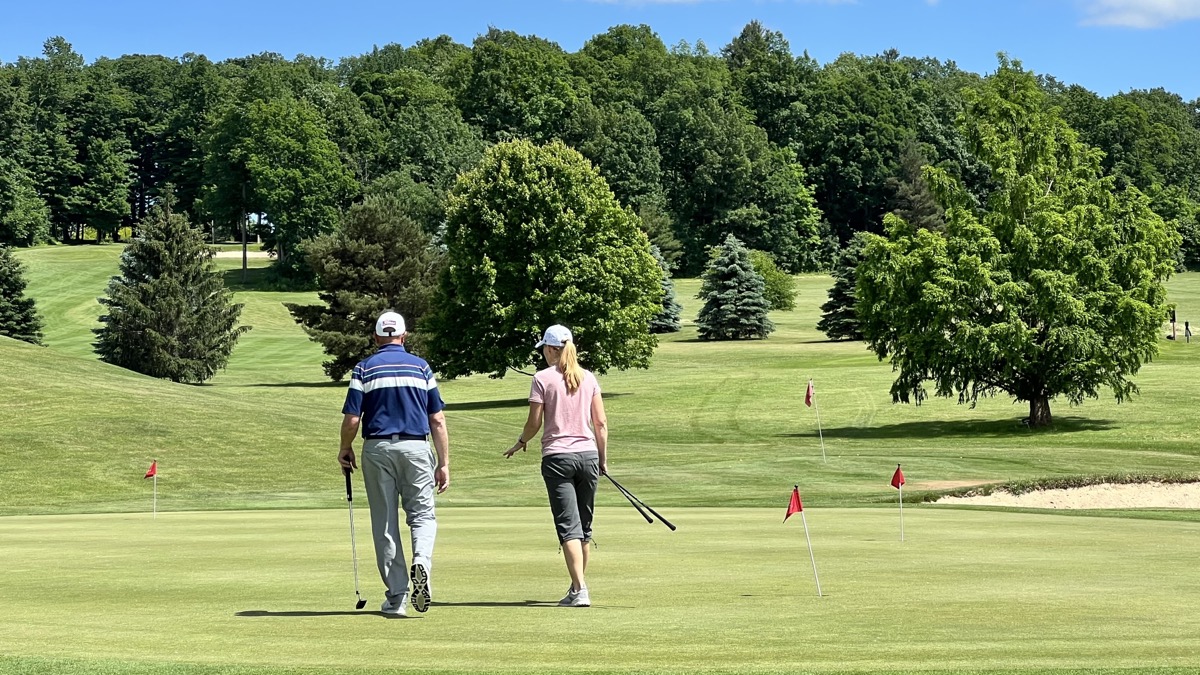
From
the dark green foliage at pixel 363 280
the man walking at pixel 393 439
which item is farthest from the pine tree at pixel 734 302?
the man walking at pixel 393 439

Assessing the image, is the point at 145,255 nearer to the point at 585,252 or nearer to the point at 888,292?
the point at 585,252

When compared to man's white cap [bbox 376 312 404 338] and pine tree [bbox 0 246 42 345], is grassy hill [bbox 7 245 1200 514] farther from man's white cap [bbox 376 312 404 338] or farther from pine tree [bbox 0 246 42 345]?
man's white cap [bbox 376 312 404 338]

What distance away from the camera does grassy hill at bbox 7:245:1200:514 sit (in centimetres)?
3162

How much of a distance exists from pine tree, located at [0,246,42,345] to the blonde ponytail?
2606 inches

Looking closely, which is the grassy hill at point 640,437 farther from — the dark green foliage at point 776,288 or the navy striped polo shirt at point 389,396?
the dark green foliage at point 776,288

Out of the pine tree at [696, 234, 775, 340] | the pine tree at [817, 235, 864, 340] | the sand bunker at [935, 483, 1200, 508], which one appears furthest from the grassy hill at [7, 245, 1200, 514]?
the pine tree at [696, 234, 775, 340]

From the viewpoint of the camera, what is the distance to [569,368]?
36.6 ft

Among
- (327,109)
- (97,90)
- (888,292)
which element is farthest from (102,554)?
(97,90)

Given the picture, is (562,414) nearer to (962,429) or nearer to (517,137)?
(962,429)

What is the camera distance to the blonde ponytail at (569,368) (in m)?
11.1

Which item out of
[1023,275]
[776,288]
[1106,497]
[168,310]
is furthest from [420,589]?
[776,288]

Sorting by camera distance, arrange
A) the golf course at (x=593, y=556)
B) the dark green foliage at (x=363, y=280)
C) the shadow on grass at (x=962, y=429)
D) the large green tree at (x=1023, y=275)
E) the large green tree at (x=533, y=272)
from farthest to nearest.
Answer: the dark green foliage at (x=363, y=280), the large green tree at (x=533, y=272), the shadow on grass at (x=962, y=429), the large green tree at (x=1023, y=275), the golf course at (x=593, y=556)

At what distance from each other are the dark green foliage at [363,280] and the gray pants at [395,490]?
200 feet

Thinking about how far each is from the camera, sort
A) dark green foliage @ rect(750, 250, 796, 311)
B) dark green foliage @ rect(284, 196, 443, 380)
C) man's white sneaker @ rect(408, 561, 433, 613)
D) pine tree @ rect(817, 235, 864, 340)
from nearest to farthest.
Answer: man's white sneaker @ rect(408, 561, 433, 613) < dark green foliage @ rect(284, 196, 443, 380) < pine tree @ rect(817, 235, 864, 340) < dark green foliage @ rect(750, 250, 796, 311)
